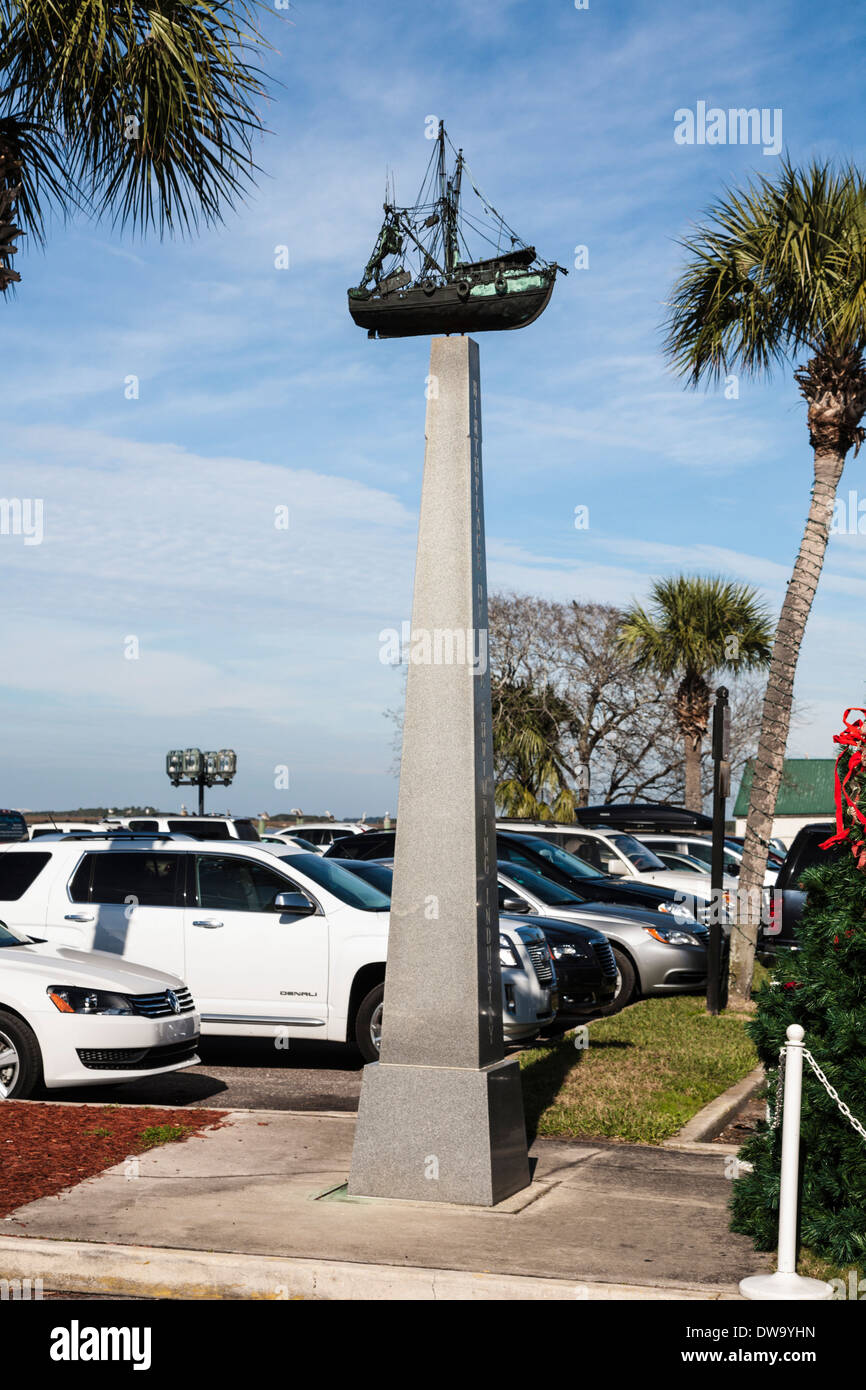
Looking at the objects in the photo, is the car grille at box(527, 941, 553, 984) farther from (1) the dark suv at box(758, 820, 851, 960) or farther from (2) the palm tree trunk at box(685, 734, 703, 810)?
(2) the palm tree trunk at box(685, 734, 703, 810)

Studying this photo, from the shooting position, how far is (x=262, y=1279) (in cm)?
547

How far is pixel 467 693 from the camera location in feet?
22.4

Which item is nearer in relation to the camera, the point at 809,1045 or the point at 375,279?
the point at 809,1045

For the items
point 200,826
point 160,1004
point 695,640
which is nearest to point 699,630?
point 695,640

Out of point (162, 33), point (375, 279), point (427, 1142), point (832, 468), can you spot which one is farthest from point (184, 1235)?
point (832, 468)

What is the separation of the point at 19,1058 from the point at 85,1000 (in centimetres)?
53

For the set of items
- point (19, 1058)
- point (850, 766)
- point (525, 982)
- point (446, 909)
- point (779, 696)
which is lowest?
point (19, 1058)

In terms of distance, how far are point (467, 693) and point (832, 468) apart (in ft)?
30.6

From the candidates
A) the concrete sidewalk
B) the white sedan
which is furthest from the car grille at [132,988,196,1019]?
the concrete sidewalk

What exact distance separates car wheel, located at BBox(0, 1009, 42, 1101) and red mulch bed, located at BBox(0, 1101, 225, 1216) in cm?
28

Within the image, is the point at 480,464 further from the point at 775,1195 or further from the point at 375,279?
the point at 775,1195

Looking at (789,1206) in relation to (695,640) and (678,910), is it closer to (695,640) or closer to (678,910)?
(678,910)
